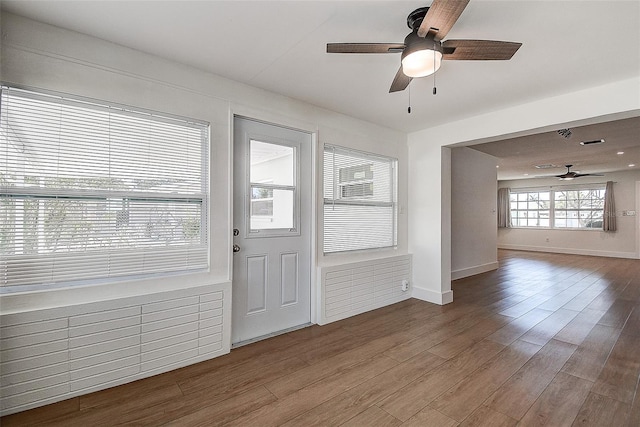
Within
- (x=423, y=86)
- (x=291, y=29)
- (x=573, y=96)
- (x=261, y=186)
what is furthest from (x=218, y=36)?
(x=573, y=96)

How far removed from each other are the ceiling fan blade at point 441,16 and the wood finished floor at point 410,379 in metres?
2.30

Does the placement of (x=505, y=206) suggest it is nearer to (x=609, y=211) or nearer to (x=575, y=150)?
(x=609, y=211)

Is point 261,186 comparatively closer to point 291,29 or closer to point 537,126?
point 291,29

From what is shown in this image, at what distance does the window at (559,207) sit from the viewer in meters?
9.21

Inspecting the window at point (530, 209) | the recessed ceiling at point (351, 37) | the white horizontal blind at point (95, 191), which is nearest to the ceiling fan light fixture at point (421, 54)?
the recessed ceiling at point (351, 37)

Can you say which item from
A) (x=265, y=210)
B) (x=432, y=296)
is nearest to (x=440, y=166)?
(x=432, y=296)

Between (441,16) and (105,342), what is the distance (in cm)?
296

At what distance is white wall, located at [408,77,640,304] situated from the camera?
3203 millimetres

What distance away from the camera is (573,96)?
3008mm

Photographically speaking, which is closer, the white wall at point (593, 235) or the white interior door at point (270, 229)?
the white interior door at point (270, 229)

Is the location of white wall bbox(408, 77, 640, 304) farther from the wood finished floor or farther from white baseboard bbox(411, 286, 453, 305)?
the wood finished floor

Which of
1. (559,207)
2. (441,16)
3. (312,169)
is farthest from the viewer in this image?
(559,207)

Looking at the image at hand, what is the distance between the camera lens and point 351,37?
6.97 ft

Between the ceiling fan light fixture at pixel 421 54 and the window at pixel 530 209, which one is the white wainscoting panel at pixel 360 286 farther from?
the window at pixel 530 209
